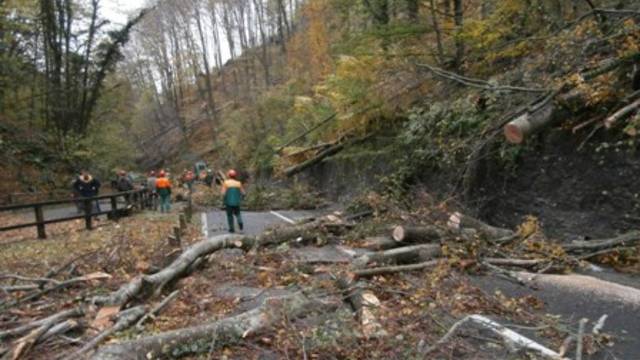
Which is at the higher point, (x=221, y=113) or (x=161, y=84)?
(x=161, y=84)

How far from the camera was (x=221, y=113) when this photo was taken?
169 feet

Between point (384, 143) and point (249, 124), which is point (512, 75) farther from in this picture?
point (249, 124)

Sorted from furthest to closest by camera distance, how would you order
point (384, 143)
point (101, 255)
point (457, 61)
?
point (384, 143) < point (457, 61) < point (101, 255)

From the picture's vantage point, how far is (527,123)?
852 centimetres

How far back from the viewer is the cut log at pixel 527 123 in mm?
8375

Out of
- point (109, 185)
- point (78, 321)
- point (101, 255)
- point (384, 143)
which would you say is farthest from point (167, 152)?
point (78, 321)

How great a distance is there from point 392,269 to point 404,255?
74 centimetres

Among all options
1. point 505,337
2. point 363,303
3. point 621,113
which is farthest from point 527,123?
point 363,303

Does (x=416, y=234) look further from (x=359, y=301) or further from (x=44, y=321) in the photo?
(x=44, y=321)

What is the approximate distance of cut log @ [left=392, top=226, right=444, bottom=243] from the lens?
829 cm

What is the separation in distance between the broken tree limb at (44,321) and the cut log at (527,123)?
23.7ft

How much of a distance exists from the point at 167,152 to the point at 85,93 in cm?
2219

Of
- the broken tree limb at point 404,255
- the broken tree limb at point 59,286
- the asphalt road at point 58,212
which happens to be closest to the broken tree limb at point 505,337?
the broken tree limb at point 404,255

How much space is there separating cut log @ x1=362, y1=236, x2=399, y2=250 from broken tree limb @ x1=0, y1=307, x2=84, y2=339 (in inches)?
193
